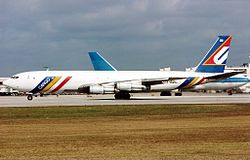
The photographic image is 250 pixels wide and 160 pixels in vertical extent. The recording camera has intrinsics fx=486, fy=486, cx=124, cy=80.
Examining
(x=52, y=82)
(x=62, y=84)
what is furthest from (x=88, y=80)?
(x=52, y=82)

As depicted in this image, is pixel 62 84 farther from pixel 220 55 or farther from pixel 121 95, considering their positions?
pixel 220 55

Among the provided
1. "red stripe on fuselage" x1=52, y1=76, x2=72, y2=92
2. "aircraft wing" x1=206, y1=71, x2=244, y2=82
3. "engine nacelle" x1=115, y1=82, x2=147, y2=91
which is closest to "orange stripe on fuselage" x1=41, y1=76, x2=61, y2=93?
"red stripe on fuselage" x1=52, y1=76, x2=72, y2=92

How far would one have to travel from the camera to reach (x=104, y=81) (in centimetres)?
5806

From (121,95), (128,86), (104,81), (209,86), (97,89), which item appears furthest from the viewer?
(209,86)

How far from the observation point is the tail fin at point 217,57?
65188mm

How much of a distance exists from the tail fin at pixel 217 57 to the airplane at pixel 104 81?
205 centimetres

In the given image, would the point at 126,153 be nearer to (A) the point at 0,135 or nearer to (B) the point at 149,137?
(B) the point at 149,137

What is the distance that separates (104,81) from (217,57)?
1741 cm

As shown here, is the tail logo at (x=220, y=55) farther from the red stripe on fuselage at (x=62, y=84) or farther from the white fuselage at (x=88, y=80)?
the red stripe on fuselage at (x=62, y=84)

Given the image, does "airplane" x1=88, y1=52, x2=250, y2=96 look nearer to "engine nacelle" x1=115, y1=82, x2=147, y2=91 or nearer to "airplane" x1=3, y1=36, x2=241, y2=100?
"airplane" x1=3, y1=36, x2=241, y2=100

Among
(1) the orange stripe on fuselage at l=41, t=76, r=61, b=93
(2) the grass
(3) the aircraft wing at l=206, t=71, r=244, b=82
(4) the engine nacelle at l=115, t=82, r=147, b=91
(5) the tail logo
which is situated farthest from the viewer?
(5) the tail logo

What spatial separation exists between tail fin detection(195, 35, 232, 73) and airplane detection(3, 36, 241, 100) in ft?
6.73

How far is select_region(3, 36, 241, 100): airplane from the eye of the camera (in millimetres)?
55281

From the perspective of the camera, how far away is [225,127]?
2186 cm
